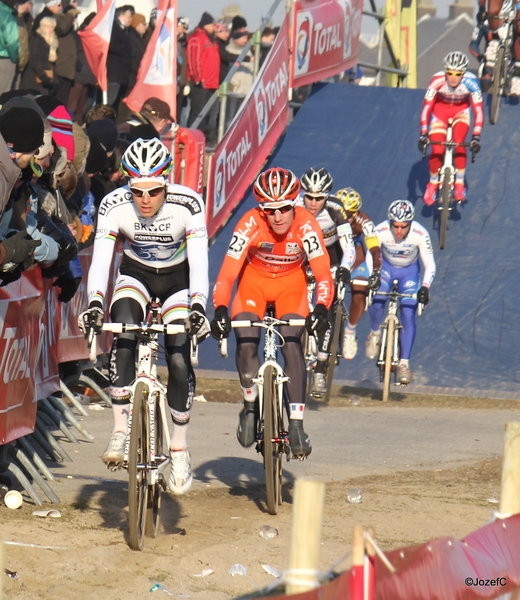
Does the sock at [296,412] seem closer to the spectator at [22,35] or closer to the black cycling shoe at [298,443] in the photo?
the black cycling shoe at [298,443]

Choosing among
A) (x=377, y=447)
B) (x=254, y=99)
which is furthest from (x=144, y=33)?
(x=377, y=447)

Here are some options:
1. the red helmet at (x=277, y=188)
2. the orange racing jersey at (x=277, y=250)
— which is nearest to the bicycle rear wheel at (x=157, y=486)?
the orange racing jersey at (x=277, y=250)

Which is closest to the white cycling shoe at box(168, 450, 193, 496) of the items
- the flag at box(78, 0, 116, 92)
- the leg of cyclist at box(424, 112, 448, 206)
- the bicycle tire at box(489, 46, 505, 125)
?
the flag at box(78, 0, 116, 92)

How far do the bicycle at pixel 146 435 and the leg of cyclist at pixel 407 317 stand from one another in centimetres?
808

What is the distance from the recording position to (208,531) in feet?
24.4

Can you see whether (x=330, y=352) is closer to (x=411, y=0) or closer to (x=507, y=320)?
(x=507, y=320)

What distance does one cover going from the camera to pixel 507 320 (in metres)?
18.9

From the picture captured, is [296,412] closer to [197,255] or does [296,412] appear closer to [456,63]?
[197,255]

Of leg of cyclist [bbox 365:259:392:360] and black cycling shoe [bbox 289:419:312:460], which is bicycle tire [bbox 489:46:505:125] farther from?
black cycling shoe [bbox 289:419:312:460]

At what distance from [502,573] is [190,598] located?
198 centimetres

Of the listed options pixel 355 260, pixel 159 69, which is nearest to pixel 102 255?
pixel 355 260

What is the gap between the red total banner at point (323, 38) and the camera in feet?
61.0

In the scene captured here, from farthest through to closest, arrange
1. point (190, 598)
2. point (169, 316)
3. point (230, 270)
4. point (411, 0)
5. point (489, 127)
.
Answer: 1. point (411, 0)
2. point (489, 127)
3. point (230, 270)
4. point (169, 316)
5. point (190, 598)

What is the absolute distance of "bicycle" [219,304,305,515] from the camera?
26.3 feet
